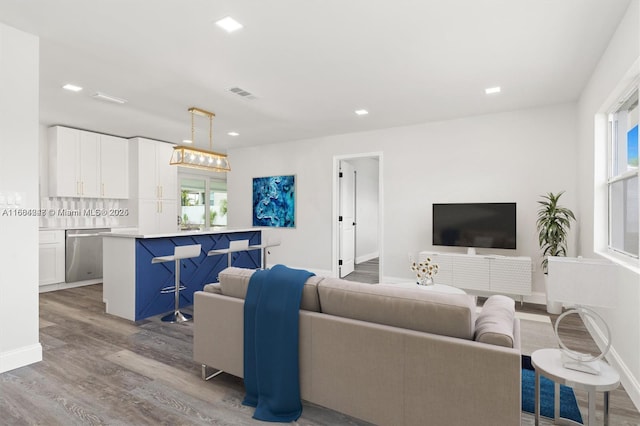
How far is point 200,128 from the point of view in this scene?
584 cm

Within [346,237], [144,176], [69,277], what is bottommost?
[69,277]

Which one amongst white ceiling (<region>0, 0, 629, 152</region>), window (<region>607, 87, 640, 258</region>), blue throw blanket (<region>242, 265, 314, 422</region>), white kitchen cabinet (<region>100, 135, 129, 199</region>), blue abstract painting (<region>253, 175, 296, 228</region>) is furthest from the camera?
blue abstract painting (<region>253, 175, 296, 228</region>)

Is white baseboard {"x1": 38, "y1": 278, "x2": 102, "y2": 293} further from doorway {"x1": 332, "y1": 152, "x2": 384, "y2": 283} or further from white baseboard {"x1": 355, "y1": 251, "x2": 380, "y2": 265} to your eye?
white baseboard {"x1": 355, "y1": 251, "x2": 380, "y2": 265}

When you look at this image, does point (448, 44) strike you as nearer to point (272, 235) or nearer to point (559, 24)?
point (559, 24)

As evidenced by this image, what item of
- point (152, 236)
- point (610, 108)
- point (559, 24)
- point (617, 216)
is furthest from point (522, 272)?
point (152, 236)

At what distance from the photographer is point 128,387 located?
7.97 ft

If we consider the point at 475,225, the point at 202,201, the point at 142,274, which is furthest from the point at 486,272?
the point at 202,201

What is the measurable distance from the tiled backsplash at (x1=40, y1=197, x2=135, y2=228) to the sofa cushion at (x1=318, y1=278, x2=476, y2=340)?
19.1 ft

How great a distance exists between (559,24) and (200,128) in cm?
502

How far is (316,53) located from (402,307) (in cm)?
236

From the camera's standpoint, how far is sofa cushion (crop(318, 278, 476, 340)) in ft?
5.63

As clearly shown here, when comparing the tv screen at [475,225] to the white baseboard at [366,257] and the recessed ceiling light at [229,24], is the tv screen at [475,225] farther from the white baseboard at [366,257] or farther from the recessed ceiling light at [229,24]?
the recessed ceiling light at [229,24]

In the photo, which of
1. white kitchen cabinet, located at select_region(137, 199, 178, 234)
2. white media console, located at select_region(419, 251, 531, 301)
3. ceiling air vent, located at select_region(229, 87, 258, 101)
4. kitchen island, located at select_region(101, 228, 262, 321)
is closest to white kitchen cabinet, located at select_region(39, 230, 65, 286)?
white kitchen cabinet, located at select_region(137, 199, 178, 234)

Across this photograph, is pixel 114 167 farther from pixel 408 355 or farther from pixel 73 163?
pixel 408 355
